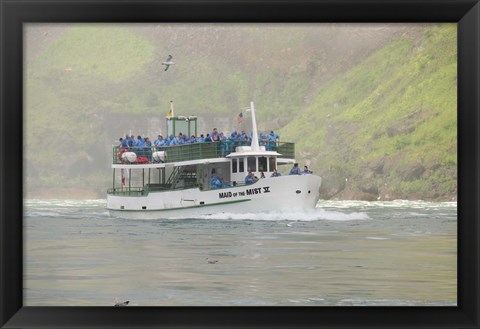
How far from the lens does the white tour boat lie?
3045cm

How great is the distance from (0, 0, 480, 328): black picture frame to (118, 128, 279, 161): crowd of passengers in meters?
22.6

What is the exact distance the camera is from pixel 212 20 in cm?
933

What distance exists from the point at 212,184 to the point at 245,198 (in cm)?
206

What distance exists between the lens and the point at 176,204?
3225 centimetres

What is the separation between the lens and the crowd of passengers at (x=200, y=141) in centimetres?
3231

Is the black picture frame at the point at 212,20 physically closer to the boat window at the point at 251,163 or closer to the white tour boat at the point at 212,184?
the white tour boat at the point at 212,184

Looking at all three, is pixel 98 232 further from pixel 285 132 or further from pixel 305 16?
pixel 285 132

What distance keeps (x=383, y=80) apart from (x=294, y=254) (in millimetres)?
65655

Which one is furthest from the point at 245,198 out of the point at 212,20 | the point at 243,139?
the point at 212,20

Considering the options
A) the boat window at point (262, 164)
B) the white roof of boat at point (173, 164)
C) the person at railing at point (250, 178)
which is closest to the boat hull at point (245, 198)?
the person at railing at point (250, 178)

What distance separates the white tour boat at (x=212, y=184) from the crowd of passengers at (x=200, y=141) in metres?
0.06

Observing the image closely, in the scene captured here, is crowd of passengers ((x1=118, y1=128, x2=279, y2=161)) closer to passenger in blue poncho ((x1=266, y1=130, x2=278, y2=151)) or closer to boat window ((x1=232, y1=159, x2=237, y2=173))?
passenger in blue poncho ((x1=266, y1=130, x2=278, y2=151))

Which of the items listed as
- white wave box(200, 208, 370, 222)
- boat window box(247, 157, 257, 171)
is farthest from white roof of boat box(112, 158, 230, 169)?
white wave box(200, 208, 370, 222)

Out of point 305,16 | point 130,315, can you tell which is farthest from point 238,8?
point 130,315
